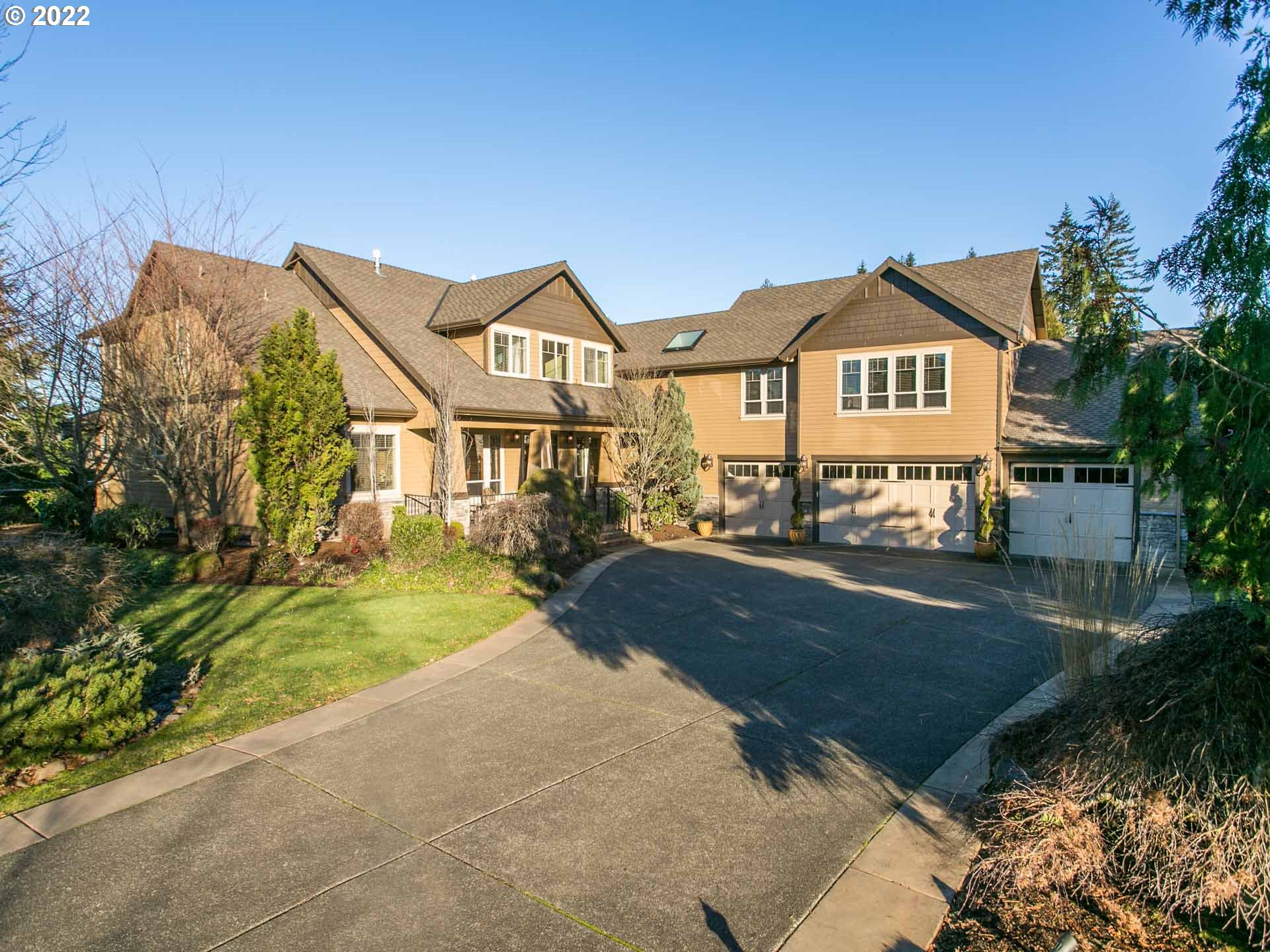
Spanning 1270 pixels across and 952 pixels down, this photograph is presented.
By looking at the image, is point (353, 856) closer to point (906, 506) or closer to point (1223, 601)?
point (1223, 601)

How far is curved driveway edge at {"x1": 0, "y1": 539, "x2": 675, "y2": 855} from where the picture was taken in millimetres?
5410

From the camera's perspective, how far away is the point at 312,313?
2084 cm

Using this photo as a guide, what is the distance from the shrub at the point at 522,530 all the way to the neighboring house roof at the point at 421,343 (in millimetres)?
4062

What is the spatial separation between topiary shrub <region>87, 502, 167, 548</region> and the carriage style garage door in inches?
667

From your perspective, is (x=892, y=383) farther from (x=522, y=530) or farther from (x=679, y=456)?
(x=522, y=530)

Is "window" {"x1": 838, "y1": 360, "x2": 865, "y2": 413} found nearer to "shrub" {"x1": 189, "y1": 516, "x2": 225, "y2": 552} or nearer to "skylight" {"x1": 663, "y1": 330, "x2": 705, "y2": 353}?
"skylight" {"x1": 663, "y1": 330, "x2": 705, "y2": 353}

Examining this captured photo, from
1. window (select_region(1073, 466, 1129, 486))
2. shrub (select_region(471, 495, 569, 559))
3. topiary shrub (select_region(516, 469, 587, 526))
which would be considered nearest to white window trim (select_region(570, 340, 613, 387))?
topiary shrub (select_region(516, 469, 587, 526))

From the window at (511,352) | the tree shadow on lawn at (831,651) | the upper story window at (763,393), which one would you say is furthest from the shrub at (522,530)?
the upper story window at (763,393)

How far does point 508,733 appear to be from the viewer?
7172mm

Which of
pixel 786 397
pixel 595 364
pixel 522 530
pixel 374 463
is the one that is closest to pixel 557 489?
pixel 522 530

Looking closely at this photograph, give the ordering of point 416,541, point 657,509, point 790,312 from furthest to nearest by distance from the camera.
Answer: point 790,312 < point 657,509 < point 416,541

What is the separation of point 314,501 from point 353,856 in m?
11.2

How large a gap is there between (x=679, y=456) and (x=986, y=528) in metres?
8.55

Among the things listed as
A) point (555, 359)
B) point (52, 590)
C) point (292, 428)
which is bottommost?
point (52, 590)
